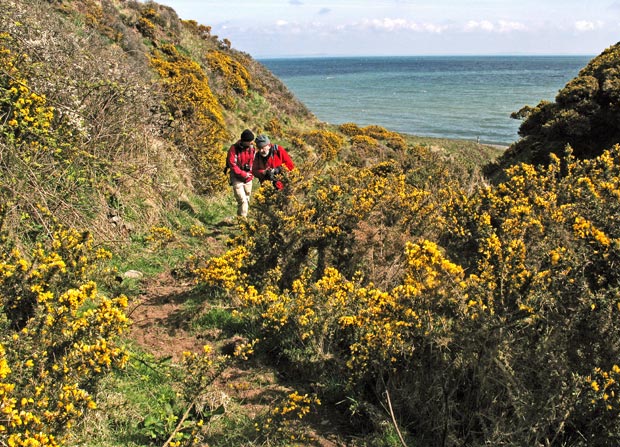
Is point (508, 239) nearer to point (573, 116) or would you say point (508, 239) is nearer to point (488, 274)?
point (488, 274)

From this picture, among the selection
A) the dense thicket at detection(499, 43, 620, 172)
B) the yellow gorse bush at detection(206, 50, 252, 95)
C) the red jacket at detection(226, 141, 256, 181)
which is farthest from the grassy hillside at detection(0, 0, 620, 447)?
the yellow gorse bush at detection(206, 50, 252, 95)

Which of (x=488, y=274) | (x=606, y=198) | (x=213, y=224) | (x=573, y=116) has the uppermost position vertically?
(x=573, y=116)

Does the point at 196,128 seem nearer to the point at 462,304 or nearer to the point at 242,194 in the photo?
the point at 242,194

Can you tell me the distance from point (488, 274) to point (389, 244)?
7.07 ft

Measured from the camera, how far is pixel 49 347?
3.07m

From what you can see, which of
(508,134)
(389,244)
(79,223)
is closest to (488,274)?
(389,244)

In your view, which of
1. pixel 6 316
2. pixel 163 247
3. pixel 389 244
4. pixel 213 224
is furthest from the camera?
pixel 213 224

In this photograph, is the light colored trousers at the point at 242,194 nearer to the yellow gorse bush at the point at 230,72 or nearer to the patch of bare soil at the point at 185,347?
the patch of bare soil at the point at 185,347

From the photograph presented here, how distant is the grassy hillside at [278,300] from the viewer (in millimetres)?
3221

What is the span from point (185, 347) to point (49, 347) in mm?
2048

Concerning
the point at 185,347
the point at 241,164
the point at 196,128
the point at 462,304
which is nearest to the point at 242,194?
the point at 241,164

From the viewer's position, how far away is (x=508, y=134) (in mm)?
37500

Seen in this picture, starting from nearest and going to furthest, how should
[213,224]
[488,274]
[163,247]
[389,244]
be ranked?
[488,274] < [389,244] < [163,247] < [213,224]

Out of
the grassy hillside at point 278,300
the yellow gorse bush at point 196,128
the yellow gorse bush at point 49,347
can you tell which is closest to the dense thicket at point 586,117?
the grassy hillside at point 278,300
